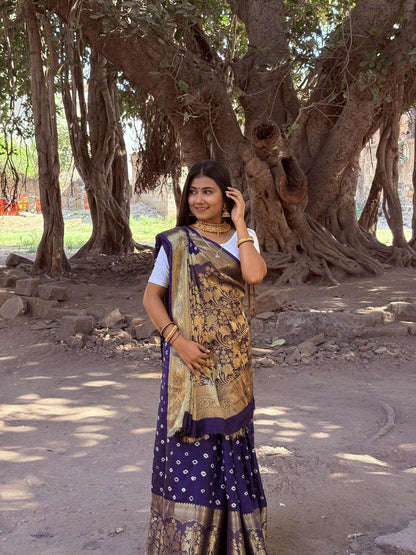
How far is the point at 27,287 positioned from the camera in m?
7.55

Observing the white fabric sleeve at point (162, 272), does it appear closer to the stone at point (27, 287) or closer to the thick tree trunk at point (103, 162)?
the stone at point (27, 287)

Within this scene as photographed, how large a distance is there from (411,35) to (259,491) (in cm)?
632

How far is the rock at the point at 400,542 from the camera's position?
2.48 metres

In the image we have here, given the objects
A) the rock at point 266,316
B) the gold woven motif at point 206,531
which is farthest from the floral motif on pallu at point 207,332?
the rock at point 266,316

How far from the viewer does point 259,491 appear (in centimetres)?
254

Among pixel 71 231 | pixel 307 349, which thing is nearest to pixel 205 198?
pixel 307 349

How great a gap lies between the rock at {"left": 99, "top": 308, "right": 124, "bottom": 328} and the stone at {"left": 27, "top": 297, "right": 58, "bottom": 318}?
686mm

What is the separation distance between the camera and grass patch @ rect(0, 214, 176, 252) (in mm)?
17531

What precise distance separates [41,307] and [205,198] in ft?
16.5

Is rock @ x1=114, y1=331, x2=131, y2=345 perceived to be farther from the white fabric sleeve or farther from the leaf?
the white fabric sleeve

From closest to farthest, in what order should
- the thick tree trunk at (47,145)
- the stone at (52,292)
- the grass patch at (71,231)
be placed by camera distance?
1. the stone at (52,292)
2. the thick tree trunk at (47,145)
3. the grass patch at (71,231)

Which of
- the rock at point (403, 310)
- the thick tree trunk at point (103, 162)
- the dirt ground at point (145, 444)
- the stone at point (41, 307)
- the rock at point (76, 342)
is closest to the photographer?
the dirt ground at point (145, 444)

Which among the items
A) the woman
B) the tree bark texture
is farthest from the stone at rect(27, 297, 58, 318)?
the woman

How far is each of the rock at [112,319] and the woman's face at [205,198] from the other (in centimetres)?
434
